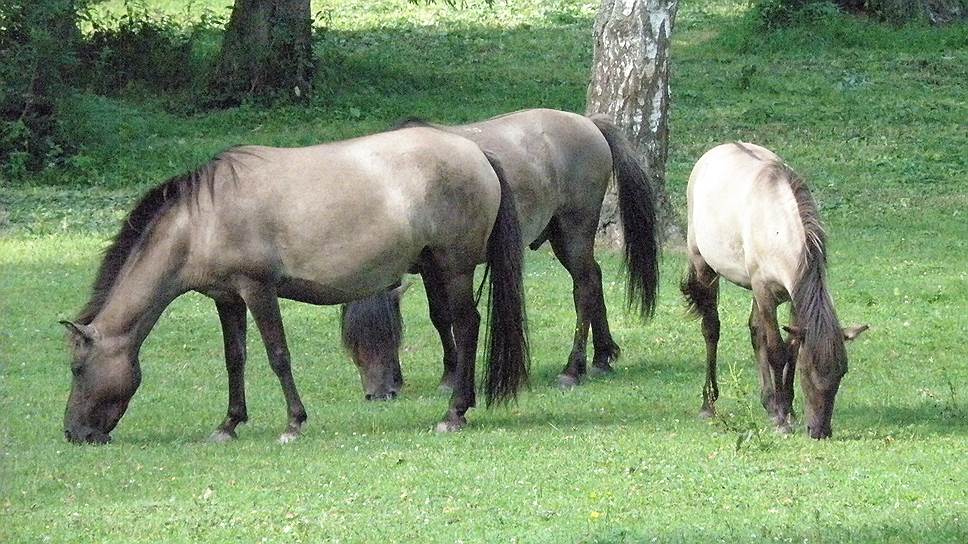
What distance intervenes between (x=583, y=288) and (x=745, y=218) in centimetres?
255

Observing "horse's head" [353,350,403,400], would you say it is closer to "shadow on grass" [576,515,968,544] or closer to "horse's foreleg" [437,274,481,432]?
"horse's foreleg" [437,274,481,432]

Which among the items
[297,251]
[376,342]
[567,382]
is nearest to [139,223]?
[297,251]

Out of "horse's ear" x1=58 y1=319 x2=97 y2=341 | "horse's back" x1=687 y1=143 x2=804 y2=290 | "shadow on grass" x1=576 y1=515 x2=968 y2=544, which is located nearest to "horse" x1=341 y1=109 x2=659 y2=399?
"horse's back" x1=687 y1=143 x2=804 y2=290

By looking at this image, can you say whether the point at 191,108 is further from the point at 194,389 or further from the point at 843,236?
the point at 194,389

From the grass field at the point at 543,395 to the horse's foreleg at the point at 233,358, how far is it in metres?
0.16

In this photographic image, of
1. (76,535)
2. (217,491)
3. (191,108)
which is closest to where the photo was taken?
(76,535)

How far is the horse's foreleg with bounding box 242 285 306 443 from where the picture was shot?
958cm

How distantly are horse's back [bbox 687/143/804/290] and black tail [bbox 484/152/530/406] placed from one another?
133 cm

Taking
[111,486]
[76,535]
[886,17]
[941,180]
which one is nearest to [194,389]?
[111,486]

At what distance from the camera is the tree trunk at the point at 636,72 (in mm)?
15828

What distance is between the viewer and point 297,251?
31.7ft

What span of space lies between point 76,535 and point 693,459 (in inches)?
134

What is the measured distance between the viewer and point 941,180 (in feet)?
66.0

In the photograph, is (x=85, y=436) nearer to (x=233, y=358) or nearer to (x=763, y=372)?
(x=233, y=358)
